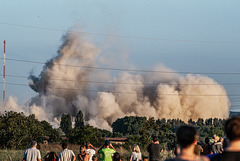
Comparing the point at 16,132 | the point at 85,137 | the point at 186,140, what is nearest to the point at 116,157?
the point at 186,140

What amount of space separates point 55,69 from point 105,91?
17742 millimetres

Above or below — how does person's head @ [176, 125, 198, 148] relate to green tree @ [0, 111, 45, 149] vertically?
below

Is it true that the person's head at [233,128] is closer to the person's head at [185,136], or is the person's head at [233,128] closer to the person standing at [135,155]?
the person's head at [185,136]

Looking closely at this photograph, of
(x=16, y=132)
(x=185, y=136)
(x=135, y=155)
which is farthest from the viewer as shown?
(x=16, y=132)

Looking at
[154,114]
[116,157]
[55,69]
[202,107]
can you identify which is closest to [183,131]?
[116,157]

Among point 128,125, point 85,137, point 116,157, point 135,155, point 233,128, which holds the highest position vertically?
point 128,125

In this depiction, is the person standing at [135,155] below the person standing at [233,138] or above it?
above

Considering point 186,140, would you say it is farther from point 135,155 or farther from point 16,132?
point 16,132

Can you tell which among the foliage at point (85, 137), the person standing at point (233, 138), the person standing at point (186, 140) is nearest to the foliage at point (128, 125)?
the foliage at point (85, 137)

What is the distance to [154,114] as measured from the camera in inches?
4350

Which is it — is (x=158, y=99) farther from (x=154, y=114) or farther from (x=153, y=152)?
(x=153, y=152)

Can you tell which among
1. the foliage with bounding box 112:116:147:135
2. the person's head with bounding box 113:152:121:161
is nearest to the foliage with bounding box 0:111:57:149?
the person's head with bounding box 113:152:121:161

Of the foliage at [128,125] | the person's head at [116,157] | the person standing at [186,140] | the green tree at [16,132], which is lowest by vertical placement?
the person standing at [186,140]

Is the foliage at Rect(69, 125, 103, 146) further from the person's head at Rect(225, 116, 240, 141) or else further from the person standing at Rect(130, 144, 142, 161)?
the person's head at Rect(225, 116, 240, 141)
